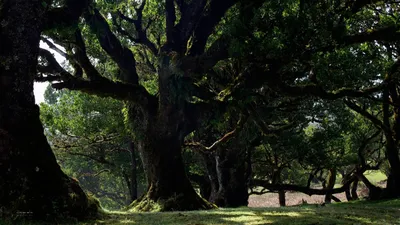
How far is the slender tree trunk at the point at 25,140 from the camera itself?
7.11 meters

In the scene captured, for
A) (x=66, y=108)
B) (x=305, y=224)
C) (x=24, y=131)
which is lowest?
(x=305, y=224)

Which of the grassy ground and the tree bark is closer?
the grassy ground

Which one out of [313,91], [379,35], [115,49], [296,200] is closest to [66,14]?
[115,49]

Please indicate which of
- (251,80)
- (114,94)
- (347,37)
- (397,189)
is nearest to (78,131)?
(114,94)

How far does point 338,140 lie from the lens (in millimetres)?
28594

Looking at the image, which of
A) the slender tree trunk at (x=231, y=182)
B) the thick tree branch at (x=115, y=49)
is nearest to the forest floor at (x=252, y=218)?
the thick tree branch at (x=115, y=49)

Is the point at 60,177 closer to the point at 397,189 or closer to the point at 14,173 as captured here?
the point at 14,173

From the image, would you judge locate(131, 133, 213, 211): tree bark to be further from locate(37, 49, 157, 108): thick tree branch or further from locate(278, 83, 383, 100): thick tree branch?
locate(278, 83, 383, 100): thick tree branch

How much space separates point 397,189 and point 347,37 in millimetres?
17310

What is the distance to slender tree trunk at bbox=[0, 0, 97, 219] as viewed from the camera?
7105mm

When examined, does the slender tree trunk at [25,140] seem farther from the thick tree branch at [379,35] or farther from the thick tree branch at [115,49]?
the thick tree branch at [379,35]

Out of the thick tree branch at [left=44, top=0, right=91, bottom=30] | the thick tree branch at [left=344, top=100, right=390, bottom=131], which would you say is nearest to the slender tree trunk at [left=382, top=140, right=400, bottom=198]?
the thick tree branch at [left=344, top=100, right=390, bottom=131]

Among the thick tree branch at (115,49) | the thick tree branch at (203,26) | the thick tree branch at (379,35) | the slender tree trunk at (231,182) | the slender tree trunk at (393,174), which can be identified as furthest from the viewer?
the slender tree trunk at (393,174)

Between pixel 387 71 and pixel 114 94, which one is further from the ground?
pixel 387 71
